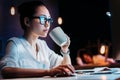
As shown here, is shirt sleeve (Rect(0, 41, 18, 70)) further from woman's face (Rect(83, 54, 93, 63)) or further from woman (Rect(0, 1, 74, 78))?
woman's face (Rect(83, 54, 93, 63))

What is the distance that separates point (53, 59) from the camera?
5.51ft

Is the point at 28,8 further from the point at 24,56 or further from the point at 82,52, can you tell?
the point at 82,52

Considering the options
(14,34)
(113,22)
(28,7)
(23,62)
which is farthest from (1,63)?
(113,22)

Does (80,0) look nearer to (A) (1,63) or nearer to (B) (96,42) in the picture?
(B) (96,42)

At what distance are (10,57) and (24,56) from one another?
0.46 ft

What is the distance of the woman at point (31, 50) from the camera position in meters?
1.29

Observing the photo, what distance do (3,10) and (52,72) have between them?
→ 75.6 inches

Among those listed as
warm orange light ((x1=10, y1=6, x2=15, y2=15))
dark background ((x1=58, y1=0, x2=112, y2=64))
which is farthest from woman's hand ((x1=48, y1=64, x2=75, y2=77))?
dark background ((x1=58, y1=0, x2=112, y2=64))

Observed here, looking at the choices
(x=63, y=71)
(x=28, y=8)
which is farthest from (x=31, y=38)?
(x=63, y=71)

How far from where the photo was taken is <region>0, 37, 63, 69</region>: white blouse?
4.33ft

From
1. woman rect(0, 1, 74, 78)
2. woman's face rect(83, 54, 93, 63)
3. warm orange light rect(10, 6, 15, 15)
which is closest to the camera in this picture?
woman rect(0, 1, 74, 78)

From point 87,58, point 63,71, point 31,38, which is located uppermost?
point 31,38

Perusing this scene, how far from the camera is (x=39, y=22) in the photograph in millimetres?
1497

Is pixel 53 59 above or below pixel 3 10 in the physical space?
below
